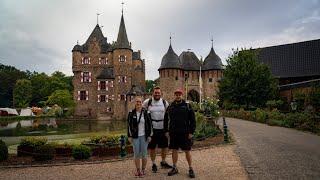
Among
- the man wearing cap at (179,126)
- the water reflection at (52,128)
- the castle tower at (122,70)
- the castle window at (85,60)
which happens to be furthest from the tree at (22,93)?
the man wearing cap at (179,126)

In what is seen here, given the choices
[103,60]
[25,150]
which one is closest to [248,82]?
[25,150]

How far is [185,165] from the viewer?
379 inches

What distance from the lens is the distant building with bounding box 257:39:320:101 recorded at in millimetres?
42250

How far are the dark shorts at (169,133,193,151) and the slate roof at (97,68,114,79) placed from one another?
4770cm

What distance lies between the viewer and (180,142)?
8.38m

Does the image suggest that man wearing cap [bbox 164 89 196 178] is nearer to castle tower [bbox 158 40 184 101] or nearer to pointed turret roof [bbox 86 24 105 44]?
castle tower [bbox 158 40 184 101]

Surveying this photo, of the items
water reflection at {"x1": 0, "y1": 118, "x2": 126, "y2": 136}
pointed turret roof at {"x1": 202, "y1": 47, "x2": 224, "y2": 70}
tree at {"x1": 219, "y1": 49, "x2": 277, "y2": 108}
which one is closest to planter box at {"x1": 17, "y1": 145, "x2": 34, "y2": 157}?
water reflection at {"x1": 0, "y1": 118, "x2": 126, "y2": 136}

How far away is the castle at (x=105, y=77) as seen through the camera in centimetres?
5425

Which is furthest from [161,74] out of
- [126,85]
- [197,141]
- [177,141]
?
[177,141]

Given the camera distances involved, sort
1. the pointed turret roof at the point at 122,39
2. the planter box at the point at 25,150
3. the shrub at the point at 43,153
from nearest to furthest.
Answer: the shrub at the point at 43,153
the planter box at the point at 25,150
the pointed turret roof at the point at 122,39

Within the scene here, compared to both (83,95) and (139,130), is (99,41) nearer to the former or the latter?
(83,95)

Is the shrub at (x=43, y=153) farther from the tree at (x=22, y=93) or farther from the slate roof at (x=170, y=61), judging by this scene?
the tree at (x=22, y=93)

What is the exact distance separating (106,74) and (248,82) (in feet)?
91.6

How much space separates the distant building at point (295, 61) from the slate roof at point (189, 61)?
8.94m
